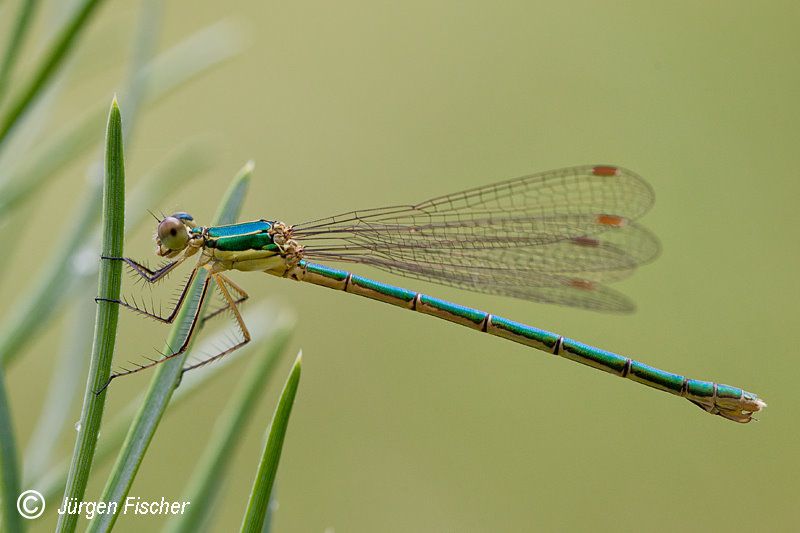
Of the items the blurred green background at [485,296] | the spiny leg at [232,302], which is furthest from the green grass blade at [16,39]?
the blurred green background at [485,296]

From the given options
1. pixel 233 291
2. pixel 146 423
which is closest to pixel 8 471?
pixel 146 423

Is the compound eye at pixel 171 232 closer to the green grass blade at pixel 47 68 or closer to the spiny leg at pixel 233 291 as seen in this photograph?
the spiny leg at pixel 233 291

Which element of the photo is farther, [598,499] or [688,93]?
[688,93]

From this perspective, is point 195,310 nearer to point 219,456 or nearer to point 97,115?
point 219,456

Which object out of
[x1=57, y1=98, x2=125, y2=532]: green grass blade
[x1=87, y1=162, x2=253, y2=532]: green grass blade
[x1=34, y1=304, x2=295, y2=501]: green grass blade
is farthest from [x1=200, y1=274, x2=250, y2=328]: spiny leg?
[x1=57, y1=98, x2=125, y2=532]: green grass blade

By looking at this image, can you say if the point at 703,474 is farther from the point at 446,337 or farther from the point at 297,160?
the point at 297,160

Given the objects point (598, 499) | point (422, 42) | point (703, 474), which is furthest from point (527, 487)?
point (422, 42)
